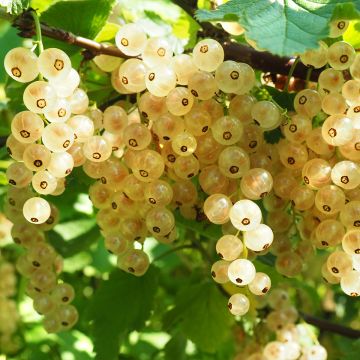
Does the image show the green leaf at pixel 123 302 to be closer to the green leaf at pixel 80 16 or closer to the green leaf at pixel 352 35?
the green leaf at pixel 80 16

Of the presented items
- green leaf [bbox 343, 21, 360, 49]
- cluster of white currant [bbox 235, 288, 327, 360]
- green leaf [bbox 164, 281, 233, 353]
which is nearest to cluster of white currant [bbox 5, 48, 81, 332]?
green leaf [bbox 343, 21, 360, 49]

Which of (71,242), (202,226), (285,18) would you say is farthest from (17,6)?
(71,242)

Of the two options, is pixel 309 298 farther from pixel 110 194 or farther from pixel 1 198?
pixel 110 194

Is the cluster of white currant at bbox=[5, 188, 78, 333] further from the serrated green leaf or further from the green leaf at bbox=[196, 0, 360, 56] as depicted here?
the green leaf at bbox=[196, 0, 360, 56]

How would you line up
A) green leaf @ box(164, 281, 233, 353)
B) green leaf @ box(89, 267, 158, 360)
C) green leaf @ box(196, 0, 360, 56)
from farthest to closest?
green leaf @ box(164, 281, 233, 353) → green leaf @ box(89, 267, 158, 360) → green leaf @ box(196, 0, 360, 56)

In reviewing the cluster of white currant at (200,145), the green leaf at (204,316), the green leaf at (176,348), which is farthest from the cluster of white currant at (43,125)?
the green leaf at (176,348)


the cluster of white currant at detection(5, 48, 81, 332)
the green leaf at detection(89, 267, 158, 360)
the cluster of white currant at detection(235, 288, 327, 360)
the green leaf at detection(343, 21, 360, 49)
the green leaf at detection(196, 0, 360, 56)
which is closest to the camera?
the green leaf at detection(196, 0, 360, 56)

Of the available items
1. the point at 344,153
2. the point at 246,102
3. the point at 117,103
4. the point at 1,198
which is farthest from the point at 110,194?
the point at 1,198
